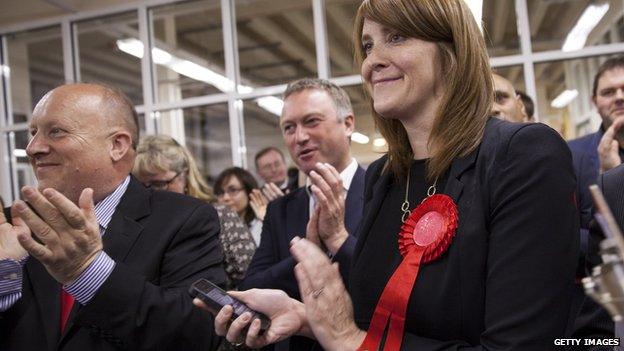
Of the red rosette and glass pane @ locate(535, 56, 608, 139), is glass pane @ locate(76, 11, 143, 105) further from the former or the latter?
the red rosette

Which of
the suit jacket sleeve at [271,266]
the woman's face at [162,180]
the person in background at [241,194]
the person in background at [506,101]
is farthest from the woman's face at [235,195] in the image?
the person in background at [506,101]

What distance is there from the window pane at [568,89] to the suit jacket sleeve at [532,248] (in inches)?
190

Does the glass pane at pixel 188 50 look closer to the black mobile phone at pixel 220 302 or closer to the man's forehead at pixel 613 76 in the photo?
the man's forehead at pixel 613 76

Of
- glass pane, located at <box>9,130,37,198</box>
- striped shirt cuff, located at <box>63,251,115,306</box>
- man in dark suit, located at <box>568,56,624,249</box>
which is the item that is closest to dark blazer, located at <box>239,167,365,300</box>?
striped shirt cuff, located at <box>63,251,115,306</box>

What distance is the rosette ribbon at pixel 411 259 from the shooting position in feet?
3.81

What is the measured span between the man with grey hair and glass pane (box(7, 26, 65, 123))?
5.63 meters

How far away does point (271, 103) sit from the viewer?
648 centimetres

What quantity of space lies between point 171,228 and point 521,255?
3.46ft

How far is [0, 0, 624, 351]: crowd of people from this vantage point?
108 centimetres

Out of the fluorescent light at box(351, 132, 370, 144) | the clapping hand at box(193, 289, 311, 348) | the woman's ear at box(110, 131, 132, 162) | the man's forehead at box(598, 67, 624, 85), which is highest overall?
the man's forehead at box(598, 67, 624, 85)

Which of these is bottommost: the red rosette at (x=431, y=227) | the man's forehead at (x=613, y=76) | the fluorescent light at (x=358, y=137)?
the red rosette at (x=431, y=227)

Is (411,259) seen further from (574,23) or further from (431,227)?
(574,23)

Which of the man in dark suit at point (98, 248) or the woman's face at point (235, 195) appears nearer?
the man in dark suit at point (98, 248)

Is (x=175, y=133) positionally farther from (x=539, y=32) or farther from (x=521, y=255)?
(x=521, y=255)
